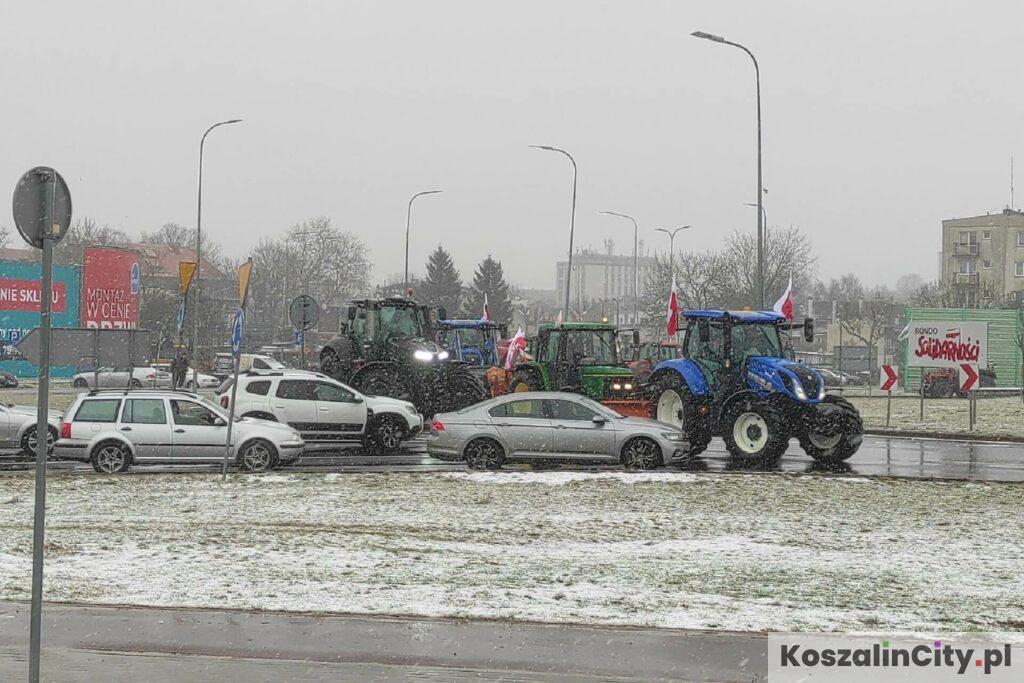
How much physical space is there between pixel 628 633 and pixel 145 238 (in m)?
114

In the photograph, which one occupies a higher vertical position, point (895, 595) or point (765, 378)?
point (765, 378)

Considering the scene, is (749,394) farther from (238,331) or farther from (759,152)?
(759,152)

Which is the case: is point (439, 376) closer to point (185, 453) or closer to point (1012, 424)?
point (185, 453)

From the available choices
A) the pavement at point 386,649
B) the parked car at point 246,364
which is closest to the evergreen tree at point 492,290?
the parked car at point 246,364

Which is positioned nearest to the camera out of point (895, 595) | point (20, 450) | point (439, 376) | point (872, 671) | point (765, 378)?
point (872, 671)

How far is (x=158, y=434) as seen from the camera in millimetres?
19781

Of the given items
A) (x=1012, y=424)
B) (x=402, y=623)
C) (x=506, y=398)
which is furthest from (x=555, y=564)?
(x=1012, y=424)

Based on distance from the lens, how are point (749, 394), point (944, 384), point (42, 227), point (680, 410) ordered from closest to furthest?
point (42, 227) → point (749, 394) → point (680, 410) → point (944, 384)

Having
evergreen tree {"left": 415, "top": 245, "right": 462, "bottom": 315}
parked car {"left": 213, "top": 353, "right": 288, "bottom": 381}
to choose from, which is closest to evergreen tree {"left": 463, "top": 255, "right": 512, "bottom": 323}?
evergreen tree {"left": 415, "top": 245, "right": 462, "bottom": 315}

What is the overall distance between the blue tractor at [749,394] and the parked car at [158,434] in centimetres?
682

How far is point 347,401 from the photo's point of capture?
23969 mm

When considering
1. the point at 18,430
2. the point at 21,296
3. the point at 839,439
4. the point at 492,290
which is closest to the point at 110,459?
the point at 18,430

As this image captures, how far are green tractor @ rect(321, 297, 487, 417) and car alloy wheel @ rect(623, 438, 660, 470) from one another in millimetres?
8533

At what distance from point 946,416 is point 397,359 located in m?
16.6
